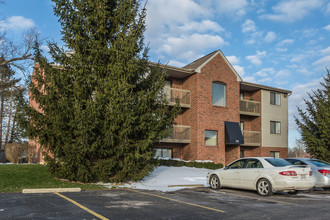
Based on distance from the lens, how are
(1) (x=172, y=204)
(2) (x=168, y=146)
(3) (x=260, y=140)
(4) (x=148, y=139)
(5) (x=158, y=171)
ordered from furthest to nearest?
(3) (x=260, y=140)
(2) (x=168, y=146)
(5) (x=158, y=171)
(4) (x=148, y=139)
(1) (x=172, y=204)

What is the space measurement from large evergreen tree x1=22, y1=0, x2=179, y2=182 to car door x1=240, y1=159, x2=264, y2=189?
4.05 metres

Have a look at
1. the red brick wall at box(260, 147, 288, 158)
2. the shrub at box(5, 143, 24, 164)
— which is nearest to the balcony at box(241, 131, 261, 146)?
the red brick wall at box(260, 147, 288, 158)

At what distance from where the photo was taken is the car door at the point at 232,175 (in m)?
12.1

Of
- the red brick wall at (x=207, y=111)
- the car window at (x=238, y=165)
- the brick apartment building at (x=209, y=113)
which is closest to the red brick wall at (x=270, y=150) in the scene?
the brick apartment building at (x=209, y=113)

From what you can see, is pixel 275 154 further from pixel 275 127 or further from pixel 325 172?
pixel 325 172

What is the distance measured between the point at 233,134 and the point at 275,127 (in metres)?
7.91

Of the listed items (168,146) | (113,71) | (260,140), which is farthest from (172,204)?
(260,140)

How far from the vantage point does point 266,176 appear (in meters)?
11.0

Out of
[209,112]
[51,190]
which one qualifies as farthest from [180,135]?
[51,190]

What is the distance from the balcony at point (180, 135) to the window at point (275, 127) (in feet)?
36.5

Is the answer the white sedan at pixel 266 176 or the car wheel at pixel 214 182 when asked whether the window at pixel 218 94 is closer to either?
the car wheel at pixel 214 182

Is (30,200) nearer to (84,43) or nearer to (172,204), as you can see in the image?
(172,204)

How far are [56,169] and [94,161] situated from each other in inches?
67.8

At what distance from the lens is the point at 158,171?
17.5 metres
